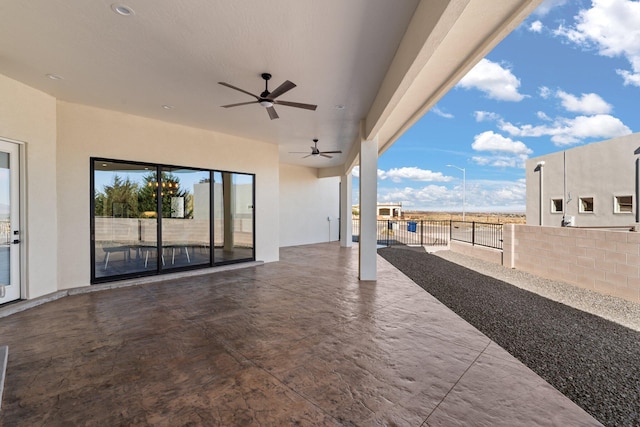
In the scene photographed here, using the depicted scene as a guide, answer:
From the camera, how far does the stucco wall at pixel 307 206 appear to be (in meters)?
10.7

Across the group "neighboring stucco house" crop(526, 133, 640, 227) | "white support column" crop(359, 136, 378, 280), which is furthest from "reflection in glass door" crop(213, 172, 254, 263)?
"neighboring stucco house" crop(526, 133, 640, 227)

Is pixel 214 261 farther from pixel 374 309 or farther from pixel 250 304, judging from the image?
pixel 374 309

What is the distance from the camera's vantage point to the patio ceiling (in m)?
2.38

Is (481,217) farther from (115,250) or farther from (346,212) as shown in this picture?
(115,250)

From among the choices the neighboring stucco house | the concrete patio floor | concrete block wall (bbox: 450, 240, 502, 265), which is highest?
the neighboring stucco house

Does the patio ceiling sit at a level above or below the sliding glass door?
above

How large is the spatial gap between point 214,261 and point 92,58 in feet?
14.4

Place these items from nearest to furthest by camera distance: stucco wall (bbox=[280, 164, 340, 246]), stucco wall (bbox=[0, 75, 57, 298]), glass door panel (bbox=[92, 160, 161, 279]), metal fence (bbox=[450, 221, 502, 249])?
stucco wall (bbox=[0, 75, 57, 298])
glass door panel (bbox=[92, 160, 161, 279])
metal fence (bbox=[450, 221, 502, 249])
stucco wall (bbox=[280, 164, 340, 246])

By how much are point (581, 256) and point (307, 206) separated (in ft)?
26.9

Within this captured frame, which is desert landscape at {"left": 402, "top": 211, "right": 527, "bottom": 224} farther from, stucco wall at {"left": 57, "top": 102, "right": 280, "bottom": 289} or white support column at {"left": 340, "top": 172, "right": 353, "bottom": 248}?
stucco wall at {"left": 57, "top": 102, "right": 280, "bottom": 289}

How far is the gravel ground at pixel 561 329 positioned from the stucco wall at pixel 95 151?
17.4ft

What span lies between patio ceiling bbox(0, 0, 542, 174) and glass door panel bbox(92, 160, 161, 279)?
1200mm

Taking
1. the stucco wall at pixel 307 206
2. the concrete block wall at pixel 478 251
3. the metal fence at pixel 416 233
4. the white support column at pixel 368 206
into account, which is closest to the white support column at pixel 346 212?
the stucco wall at pixel 307 206

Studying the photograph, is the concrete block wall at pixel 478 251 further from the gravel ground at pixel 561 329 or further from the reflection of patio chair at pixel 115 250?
the reflection of patio chair at pixel 115 250
